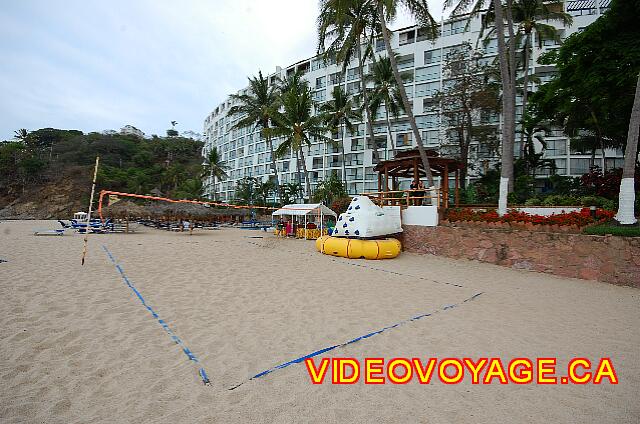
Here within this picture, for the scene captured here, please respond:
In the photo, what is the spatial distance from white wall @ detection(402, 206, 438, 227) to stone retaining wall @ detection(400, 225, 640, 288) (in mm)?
346

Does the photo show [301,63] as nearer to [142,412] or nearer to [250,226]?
[250,226]

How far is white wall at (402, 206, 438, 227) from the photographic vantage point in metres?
12.6

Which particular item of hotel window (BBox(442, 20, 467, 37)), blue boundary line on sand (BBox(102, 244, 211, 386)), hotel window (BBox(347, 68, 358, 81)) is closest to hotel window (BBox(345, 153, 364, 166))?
hotel window (BBox(347, 68, 358, 81))

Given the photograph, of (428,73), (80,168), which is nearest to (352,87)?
(428,73)

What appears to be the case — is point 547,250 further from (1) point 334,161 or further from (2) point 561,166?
(1) point 334,161

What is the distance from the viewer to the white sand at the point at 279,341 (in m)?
2.78

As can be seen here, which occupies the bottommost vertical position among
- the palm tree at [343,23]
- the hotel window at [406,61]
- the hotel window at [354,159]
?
the hotel window at [354,159]

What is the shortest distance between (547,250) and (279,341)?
895 cm

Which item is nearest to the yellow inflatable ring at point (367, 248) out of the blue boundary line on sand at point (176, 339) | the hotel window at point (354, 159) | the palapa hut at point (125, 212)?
the blue boundary line on sand at point (176, 339)

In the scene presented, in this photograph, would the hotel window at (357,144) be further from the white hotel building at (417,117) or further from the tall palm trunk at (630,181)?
the tall palm trunk at (630,181)

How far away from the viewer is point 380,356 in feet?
12.5

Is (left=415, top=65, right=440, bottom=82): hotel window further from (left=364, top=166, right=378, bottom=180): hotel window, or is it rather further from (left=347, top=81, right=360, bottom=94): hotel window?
(left=364, top=166, right=378, bottom=180): hotel window

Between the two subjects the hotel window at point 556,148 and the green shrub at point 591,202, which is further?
the hotel window at point 556,148

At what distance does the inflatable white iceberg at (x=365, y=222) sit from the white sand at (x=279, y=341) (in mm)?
3887
